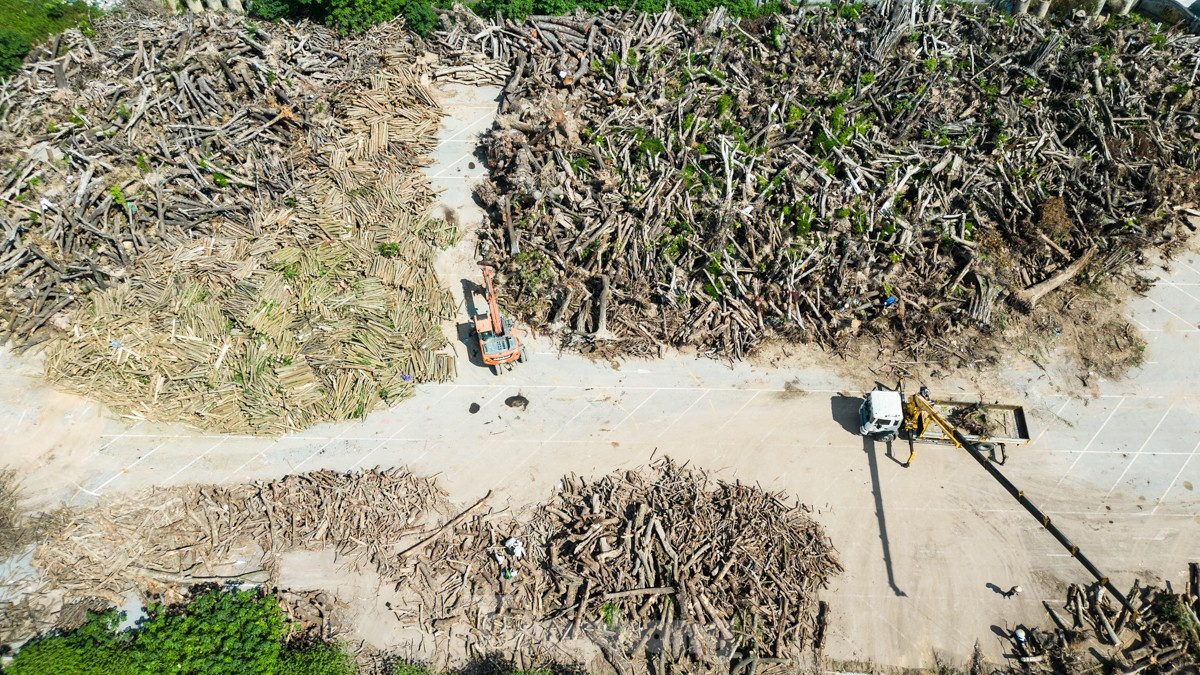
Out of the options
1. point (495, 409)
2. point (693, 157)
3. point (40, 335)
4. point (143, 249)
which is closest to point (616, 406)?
point (495, 409)

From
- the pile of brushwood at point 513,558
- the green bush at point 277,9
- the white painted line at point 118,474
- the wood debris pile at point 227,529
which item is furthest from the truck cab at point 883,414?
the green bush at point 277,9

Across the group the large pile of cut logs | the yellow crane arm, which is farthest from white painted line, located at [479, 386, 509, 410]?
the yellow crane arm

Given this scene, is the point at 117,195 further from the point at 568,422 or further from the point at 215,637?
the point at 568,422

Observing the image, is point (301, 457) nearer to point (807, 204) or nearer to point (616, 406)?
point (616, 406)

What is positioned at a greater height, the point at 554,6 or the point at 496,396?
the point at 554,6

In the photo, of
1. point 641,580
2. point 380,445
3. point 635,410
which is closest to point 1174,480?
point 635,410

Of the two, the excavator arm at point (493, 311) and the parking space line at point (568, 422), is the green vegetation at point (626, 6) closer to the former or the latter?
the excavator arm at point (493, 311)
